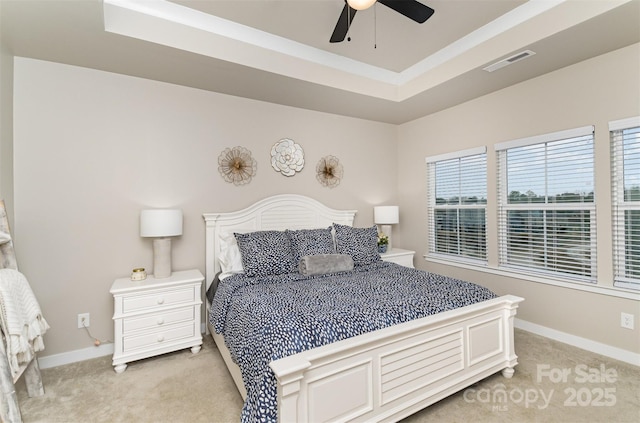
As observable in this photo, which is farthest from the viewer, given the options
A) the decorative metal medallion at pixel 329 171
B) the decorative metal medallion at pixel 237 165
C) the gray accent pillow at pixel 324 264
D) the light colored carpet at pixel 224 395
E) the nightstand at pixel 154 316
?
the decorative metal medallion at pixel 329 171

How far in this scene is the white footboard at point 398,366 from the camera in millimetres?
1457

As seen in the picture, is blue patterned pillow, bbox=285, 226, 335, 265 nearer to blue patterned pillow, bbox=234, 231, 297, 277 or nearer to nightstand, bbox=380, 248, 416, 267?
blue patterned pillow, bbox=234, 231, 297, 277

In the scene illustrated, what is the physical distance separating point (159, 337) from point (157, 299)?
32cm

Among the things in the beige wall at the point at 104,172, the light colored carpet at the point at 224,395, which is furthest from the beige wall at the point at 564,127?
the beige wall at the point at 104,172

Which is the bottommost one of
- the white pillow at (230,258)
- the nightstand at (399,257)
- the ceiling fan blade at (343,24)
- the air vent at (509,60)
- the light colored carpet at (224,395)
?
the light colored carpet at (224,395)

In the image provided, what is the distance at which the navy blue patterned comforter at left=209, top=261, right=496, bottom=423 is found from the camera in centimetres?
152

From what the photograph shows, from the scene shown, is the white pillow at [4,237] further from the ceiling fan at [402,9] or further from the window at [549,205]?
the window at [549,205]

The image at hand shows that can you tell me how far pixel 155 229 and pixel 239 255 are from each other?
2.52 ft

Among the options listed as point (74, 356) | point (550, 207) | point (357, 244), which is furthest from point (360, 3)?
point (74, 356)

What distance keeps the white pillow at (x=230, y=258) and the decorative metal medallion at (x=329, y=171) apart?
1.45m

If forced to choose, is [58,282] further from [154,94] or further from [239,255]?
[154,94]

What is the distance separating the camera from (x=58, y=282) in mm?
2604

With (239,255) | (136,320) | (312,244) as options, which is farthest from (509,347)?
(136,320)

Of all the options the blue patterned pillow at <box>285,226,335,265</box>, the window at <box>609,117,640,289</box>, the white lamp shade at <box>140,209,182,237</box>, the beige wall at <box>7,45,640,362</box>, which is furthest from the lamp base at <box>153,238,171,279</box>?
the window at <box>609,117,640,289</box>
